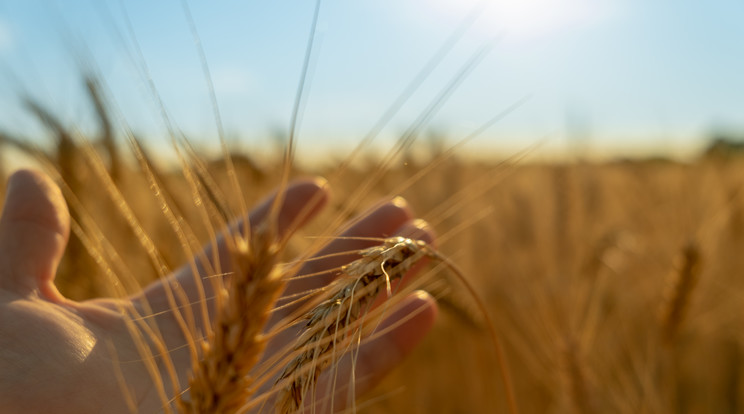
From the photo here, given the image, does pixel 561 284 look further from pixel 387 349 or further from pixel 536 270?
pixel 387 349

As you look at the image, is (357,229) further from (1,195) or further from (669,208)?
(669,208)

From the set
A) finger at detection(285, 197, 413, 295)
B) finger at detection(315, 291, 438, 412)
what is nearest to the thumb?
finger at detection(285, 197, 413, 295)

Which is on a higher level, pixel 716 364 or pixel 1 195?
pixel 1 195

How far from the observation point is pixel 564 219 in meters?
2.58

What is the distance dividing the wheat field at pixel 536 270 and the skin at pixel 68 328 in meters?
0.08

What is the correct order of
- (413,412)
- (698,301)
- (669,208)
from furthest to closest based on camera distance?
(669,208) < (698,301) < (413,412)

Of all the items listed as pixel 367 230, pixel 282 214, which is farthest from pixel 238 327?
pixel 282 214

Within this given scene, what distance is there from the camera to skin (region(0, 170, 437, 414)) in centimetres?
120

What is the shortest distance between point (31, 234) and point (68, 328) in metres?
0.30

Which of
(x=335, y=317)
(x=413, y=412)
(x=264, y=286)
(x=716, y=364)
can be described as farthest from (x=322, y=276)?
(x=716, y=364)

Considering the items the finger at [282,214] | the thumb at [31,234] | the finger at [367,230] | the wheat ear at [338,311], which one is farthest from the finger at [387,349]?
the thumb at [31,234]

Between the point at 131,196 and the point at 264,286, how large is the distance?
6.34 feet

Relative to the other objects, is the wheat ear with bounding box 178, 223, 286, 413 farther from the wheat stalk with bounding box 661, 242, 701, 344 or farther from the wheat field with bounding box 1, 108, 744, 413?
the wheat stalk with bounding box 661, 242, 701, 344

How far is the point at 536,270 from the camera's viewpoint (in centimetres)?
308
